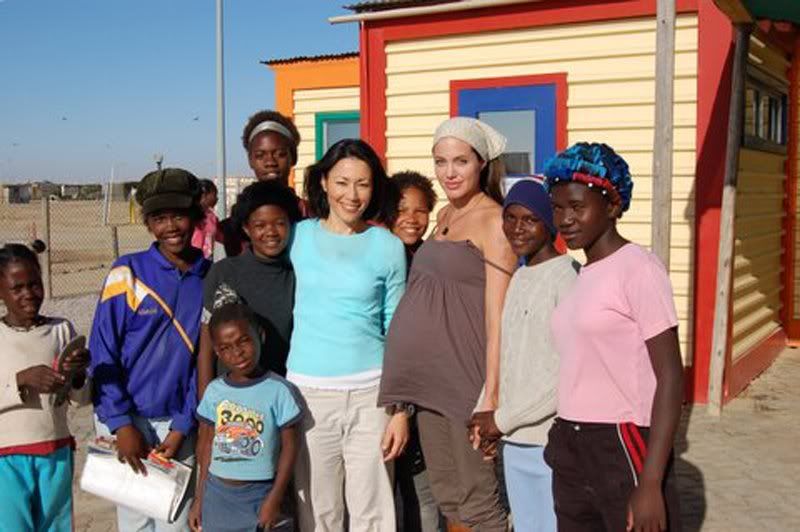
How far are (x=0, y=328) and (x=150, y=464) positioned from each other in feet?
2.57

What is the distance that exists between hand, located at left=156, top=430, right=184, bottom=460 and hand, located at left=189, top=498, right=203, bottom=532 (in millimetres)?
221

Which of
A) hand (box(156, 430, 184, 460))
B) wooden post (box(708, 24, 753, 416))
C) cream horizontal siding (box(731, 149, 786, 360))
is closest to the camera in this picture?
hand (box(156, 430, 184, 460))

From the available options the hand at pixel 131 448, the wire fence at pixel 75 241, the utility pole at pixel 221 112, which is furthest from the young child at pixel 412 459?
the utility pole at pixel 221 112

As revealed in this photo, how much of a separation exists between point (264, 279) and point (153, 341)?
50 cm

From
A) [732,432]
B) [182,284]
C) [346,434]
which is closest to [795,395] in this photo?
[732,432]

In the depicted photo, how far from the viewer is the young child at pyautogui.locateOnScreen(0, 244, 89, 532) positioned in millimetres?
3139

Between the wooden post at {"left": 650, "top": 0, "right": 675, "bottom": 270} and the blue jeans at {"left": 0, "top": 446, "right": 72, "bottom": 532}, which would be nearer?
the blue jeans at {"left": 0, "top": 446, "right": 72, "bottom": 532}

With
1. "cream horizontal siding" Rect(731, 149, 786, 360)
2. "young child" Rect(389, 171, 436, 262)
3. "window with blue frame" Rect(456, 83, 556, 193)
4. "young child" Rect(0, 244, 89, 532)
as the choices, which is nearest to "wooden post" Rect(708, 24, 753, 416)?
"cream horizontal siding" Rect(731, 149, 786, 360)

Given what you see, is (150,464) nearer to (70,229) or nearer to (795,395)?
(795,395)

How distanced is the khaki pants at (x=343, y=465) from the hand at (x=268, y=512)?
0.61 feet

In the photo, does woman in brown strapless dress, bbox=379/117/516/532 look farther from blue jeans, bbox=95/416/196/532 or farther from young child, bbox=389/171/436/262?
blue jeans, bbox=95/416/196/532

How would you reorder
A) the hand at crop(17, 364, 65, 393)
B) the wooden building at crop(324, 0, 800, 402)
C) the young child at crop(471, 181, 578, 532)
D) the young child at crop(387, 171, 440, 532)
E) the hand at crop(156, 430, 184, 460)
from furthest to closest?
1. the wooden building at crop(324, 0, 800, 402)
2. the young child at crop(387, 171, 440, 532)
3. the hand at crop(156, 430, 184, 460)
4. the hand at crop(17, 364, 65, 393)
5. the young child at crop(471, 181, 578, 532)

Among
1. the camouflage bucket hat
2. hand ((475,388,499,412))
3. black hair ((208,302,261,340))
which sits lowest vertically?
hand ((475,388,499,412))

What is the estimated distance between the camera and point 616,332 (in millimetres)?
2379
